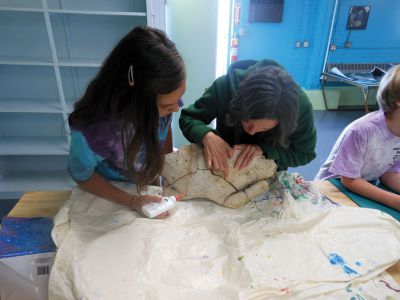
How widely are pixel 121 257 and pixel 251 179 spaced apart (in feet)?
1.47

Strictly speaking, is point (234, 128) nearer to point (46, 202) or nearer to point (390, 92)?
point (390, 92)

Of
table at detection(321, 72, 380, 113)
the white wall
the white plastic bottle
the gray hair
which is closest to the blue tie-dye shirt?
the white plastic bottle

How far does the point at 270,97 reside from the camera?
0.68m

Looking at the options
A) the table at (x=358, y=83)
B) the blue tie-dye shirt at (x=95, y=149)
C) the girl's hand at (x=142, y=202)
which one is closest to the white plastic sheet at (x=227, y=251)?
the girl's hand at (x=142, y=202)

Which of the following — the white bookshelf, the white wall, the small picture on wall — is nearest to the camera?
the white bookshelf

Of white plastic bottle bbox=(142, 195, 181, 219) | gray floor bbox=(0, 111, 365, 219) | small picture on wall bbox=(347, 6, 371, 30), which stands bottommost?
gray floor bbox=(0, 111, 365, 219)

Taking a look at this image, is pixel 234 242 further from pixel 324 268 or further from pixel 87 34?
pixel 87 34

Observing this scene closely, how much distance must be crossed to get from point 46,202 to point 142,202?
1.24ft

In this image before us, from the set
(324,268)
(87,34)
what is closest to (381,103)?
(324,268)

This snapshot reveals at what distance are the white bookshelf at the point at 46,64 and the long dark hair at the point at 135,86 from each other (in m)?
1.11

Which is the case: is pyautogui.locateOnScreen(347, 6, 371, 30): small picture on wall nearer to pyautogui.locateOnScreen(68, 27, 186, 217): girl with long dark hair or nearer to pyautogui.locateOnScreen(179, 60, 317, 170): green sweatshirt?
pyautogui.locateOnScreen(179, 60, 317, 170): green sweatshirt

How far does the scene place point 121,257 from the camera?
0.67 meters

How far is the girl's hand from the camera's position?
Result: 0.81 metres

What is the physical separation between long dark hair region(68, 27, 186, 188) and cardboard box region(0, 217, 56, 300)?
1.04ft
